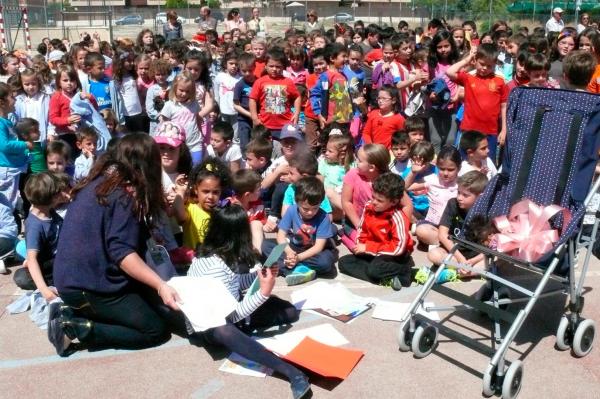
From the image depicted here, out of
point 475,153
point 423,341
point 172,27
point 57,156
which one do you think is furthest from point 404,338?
point 172,27

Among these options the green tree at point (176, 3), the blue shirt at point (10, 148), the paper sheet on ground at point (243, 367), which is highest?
the green tree at point (176, 3)

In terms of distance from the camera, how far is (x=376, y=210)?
577cm

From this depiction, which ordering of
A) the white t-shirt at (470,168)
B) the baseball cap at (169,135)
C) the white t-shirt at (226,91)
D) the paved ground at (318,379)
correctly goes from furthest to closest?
1. the white t-shirt at (226,91)
2. the white t-shirt at (470,168)
3. the baseball cap at (169,135)
4. the paved ground at (318,379)

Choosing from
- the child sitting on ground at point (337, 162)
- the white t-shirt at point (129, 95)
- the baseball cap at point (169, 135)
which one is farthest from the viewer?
the white t-shirt at point (129, 95)

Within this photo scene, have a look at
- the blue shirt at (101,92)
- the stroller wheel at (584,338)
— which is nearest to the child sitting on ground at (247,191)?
the stroller wheel at (584,338)

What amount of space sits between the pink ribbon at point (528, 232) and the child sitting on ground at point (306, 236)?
1755 millimetres

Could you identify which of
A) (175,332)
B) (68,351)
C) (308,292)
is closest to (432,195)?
(308,292)

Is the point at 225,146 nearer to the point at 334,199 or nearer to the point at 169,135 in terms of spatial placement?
the point at 169,135

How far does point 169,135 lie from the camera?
20.0ft

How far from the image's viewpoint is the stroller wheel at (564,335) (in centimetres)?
433

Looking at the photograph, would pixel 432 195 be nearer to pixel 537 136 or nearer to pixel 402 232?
pixel 402 232

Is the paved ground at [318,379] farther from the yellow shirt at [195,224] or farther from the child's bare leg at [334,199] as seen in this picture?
the child's bare leg at [334,199]

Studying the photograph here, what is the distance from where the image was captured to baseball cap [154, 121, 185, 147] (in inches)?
235

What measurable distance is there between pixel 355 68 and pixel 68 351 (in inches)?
263
